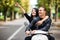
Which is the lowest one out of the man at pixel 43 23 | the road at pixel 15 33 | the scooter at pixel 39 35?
the road at pixel 15 33

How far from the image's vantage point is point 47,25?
18.6 feet

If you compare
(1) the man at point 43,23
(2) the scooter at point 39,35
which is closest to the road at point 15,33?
(1) the man at point 43,23

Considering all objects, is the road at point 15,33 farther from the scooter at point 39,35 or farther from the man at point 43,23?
the scooter at point 39,35

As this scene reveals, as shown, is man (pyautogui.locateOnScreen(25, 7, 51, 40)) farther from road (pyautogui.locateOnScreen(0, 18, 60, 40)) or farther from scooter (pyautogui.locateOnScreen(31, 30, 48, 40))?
road (pyautogui.locateOnScreen(0, 18, 60, 40))

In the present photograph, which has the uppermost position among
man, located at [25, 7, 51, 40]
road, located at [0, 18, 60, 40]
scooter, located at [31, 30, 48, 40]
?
man, located at [25, 7, 51, 40]

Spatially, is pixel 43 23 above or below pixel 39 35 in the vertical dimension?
above

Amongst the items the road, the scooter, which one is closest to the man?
the scooter

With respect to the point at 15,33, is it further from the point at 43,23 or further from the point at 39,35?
the point at 39,35

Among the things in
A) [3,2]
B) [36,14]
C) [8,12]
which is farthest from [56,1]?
[36,14]

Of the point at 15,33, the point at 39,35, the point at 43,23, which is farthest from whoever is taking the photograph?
the point at 15,33

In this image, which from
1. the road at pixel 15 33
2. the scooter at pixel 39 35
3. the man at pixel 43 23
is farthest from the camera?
the road at pixel 15 33

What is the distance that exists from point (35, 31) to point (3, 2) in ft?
100.0

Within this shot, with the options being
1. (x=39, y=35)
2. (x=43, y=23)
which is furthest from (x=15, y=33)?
(x=39, y=35)

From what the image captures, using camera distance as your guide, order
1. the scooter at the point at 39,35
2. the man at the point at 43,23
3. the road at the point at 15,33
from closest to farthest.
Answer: the scooter at the point at 39,35, the man at the point at 43,23, the road at the point at 15,33
